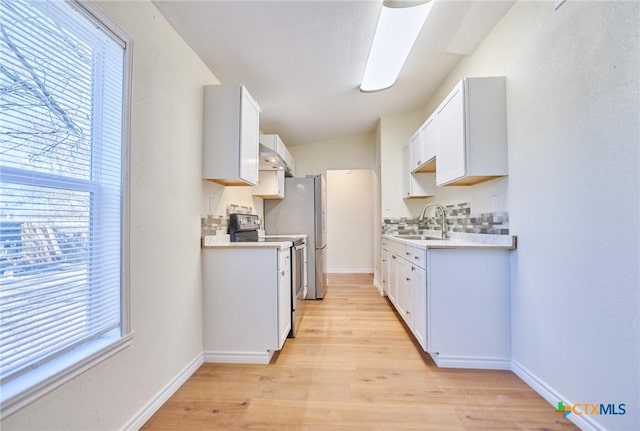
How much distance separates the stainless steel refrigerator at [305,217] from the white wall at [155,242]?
1.86 m

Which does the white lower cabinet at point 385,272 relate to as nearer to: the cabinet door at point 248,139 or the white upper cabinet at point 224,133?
→ the cabinet door at point 248,139

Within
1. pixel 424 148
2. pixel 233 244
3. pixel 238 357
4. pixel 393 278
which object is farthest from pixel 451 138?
pixel 238 357

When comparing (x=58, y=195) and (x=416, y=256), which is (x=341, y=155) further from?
(x=58, y=195)

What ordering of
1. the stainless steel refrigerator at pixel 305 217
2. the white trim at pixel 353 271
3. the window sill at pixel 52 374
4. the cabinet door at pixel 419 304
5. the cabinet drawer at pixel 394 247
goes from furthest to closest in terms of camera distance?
the white trim at pixel 353 271, the stainless steel refrigerator at pixel 305 217, the cabinet drawer at pixel 394 247, the cabinet door at pixel 419 304, the window sill at pixel 52 374

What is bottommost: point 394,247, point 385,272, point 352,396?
point 352,396

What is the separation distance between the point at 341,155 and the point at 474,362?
3736 millimetres

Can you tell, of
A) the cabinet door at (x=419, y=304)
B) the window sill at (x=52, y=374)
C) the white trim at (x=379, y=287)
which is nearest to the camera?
the window sill at (x=52, y=374)

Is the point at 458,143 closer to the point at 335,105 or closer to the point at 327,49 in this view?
the point at 327,49

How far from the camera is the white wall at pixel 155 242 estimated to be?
122cm

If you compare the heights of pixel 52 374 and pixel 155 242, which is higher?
pixel 155 242

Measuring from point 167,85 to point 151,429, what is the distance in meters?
1.94

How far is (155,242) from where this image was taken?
1.63 meters

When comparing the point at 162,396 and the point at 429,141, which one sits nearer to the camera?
the point at 162,396

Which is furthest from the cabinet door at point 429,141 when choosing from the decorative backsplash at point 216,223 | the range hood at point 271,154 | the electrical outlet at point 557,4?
the decorative backsplash at point 216,223
